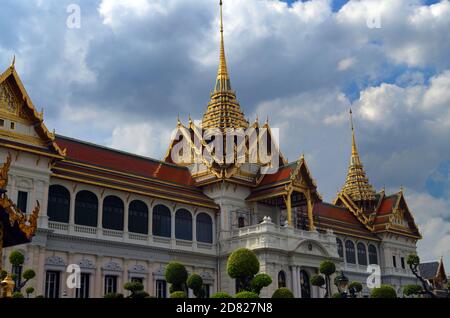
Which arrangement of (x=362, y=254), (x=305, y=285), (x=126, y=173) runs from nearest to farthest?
1. (x=126, y=173)
2. (x=305, y=285)
3. (x=362, y=254)

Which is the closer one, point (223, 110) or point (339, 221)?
point (223, 110)

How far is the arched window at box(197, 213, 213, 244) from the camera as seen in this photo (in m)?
44.4

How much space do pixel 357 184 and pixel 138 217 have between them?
36407mm

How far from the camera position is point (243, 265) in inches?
1228

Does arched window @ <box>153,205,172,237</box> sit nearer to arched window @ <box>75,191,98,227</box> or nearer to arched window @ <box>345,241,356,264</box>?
arched window @ <box>75,191,98,227</box>

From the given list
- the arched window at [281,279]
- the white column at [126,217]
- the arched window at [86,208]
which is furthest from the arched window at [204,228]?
the arched window at [86,208]

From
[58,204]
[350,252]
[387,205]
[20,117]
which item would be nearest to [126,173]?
[58,204]

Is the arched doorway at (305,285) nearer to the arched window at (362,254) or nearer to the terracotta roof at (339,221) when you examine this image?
the terracotta roof at (339,221)

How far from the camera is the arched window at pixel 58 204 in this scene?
35.8 metres

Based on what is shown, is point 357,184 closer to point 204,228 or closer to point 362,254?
point 362,254

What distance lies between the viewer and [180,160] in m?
51.8

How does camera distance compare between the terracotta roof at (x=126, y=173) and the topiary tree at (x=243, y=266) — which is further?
the terracotta roof at (x=126, y=173)

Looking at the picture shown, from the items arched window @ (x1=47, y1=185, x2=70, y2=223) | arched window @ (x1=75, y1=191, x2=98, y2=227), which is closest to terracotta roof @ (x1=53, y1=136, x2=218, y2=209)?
arched window @ (x1=47, y1=185, x2=70, y2=223)

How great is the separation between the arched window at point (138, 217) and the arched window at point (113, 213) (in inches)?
27.4
